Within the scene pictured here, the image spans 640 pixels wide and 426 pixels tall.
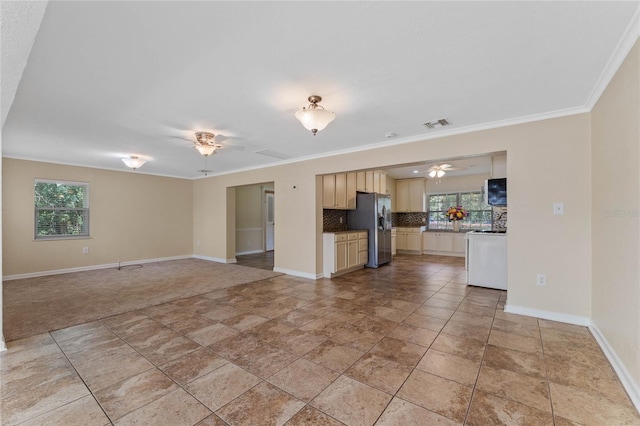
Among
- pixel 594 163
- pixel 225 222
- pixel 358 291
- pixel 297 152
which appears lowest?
pixel 358 291

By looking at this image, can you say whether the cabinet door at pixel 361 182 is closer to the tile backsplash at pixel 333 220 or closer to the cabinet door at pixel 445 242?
the tile backsplash at pixel 333 220

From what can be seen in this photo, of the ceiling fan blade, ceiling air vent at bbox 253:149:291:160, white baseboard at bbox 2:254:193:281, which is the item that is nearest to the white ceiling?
the ceiling fan blade

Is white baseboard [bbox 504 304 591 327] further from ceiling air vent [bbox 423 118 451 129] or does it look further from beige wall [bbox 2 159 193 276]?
beige wall [bbox 2 159 193 276]

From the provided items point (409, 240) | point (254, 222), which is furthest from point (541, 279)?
point (254, 222)

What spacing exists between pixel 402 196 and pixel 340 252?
444 centimetres

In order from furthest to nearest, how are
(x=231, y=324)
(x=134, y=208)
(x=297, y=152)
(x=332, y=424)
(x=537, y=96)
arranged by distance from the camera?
(x=134, y=208)
(x=297, y=152)
(x=231, y=324)
(x=537, y=96)
(x=332, y=424)

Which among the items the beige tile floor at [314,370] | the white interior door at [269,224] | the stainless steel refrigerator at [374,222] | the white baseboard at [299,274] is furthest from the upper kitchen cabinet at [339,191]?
the white interior door at [269,224]

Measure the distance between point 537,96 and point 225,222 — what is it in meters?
6.63

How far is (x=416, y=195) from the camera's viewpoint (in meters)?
8.82

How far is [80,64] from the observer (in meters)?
2.14

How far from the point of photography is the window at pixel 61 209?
566 centimetres

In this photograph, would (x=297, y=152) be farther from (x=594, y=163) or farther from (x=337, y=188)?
(x=594, y=163)

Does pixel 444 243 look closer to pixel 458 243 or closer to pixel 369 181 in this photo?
pixel 458 243

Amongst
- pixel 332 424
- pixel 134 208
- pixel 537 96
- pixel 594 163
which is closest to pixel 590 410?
pixel 332 424
